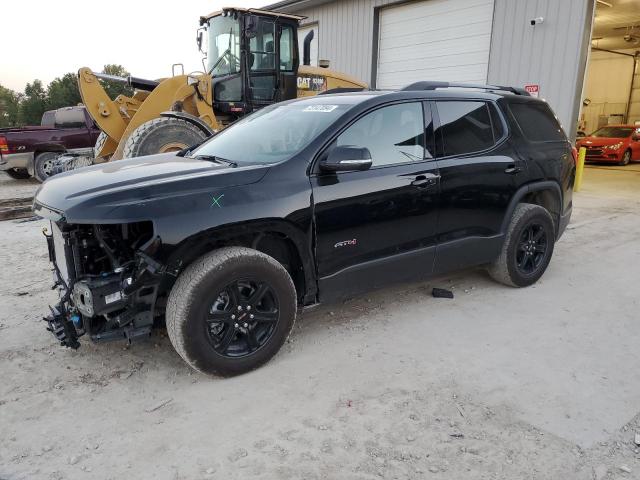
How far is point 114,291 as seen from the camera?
2850 millimetres

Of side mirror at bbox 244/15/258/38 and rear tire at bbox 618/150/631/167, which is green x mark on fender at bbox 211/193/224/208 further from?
rear tire at bbox 618/150/631/167

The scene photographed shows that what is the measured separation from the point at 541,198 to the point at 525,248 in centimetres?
60

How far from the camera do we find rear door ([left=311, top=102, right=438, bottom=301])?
345cm

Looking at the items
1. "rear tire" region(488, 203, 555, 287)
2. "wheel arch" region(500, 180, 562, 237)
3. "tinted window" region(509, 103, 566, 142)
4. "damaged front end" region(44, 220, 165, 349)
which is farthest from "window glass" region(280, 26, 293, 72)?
"damaged front end" region(44, 220, 165, 349)

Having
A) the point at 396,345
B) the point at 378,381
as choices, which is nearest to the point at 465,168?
the point at 396,345

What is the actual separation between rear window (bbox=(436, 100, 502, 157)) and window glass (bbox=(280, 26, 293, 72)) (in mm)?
6041

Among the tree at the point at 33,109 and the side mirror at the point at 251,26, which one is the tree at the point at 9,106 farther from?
the side mirror at the point at 251,26

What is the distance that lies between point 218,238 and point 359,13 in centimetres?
1362

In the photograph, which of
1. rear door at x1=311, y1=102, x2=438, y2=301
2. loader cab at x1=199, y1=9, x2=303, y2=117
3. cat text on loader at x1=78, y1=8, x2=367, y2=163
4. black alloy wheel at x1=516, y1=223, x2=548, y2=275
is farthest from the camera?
loader cab at x1=199, y1=9, x2=303, y2=117

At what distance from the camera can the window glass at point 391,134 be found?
365 cm

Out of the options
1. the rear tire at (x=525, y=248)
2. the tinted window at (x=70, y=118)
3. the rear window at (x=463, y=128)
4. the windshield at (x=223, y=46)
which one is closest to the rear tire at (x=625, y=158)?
the windshield at (x=223, y=46)

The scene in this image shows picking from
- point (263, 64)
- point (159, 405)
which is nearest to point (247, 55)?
point (263, 64)

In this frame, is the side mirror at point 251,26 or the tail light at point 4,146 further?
the tail light at point 4,146

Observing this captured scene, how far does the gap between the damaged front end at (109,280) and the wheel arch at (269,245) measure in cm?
20
